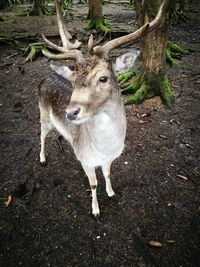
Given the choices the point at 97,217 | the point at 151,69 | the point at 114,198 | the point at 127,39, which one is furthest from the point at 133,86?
the point at 127,39

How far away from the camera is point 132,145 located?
4703 millimetres

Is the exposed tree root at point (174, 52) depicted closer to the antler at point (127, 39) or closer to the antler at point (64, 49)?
the antler at point (64, 49)

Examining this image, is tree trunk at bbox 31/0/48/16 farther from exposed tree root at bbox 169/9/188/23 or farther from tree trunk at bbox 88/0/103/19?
exposed tree root at bbox 169/9/188/23

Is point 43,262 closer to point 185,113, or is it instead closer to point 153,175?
point 153,175

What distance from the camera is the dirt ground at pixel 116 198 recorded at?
10.3ft

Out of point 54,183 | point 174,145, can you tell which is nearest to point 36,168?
point 54,183

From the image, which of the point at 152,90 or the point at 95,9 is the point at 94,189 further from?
the point at 95,9

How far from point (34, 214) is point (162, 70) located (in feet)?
12.0

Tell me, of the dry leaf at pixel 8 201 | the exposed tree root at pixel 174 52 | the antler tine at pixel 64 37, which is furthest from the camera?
the exposed tree root at pixel 174 52

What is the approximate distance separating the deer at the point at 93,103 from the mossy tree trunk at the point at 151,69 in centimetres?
209

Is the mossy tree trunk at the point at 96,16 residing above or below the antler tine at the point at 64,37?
below

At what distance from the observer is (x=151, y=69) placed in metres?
5.41

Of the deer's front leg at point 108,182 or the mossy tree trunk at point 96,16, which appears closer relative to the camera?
the deer's front leg at point 108,182

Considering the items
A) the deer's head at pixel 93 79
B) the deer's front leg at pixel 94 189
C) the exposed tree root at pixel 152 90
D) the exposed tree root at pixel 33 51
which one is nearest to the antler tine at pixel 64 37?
the deer's head at pixel 93 79
